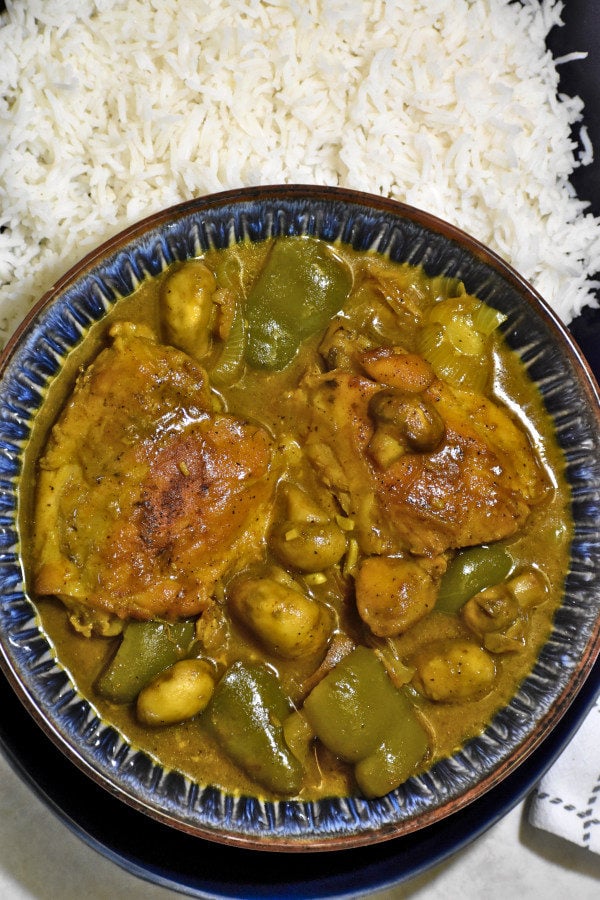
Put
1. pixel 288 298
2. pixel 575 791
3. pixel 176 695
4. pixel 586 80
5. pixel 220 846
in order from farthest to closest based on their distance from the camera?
pixel 586 80 → pixel 575 791 → pixel 220 846 → pixel 288 298 → pixel 176 695

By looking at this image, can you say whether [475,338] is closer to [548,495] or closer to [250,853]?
[548,495]

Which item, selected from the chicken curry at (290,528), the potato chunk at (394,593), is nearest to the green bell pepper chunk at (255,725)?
the chicken curry at (290,528)

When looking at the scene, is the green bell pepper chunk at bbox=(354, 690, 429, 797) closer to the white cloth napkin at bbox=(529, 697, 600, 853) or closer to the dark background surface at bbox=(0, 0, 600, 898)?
the dark background surface at bbox=(0, 0, 600, 898)

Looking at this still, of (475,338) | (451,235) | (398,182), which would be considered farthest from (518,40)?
(475,338)

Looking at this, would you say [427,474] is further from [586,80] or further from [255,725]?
[586,80]

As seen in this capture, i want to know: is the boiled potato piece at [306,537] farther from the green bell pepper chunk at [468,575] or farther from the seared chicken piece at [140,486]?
the green bell pepper chunk at [468,575]

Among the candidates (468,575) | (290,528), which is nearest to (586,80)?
(468,575)
